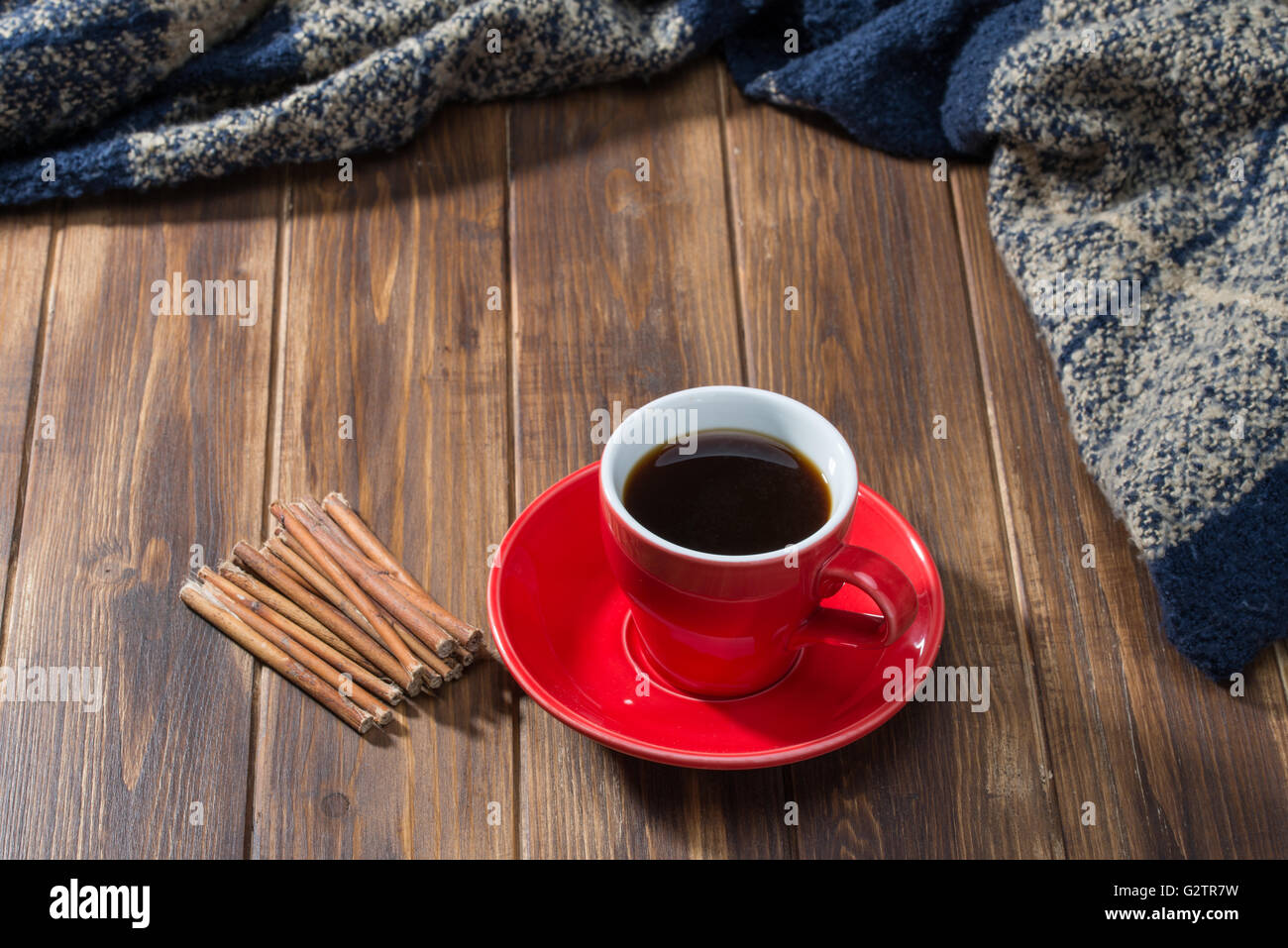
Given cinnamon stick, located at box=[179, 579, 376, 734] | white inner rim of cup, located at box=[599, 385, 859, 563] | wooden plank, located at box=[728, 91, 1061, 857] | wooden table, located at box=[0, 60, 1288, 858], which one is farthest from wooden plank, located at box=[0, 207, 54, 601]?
wooden plank, located at box=[728, 91, 1061, 857]

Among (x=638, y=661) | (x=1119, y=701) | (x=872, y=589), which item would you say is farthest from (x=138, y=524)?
(x=1119, y=701)

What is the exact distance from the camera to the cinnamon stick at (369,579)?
0.75 meters

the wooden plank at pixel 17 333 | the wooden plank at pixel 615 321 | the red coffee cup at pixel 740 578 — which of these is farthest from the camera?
the wooden plank at pixel 17 333

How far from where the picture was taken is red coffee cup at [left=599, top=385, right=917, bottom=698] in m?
0.60

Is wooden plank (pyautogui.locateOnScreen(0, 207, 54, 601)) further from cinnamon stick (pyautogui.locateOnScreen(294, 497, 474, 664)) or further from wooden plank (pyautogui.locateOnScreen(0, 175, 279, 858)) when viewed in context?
cinnamon stick (pyautogui.locateOnScreen(294, 497, 474, 664))

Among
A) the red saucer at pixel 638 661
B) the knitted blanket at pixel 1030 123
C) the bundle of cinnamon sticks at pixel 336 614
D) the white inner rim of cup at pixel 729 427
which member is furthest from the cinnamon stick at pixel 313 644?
the knitted blanket at pixel 1030 123

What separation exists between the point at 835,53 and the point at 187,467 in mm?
697

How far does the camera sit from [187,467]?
866 millimetres

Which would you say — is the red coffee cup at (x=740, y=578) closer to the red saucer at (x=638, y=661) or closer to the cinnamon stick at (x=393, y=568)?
the red saucer at (x=638, y=661)

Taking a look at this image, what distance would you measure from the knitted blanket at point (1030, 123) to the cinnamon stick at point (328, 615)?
43 cm

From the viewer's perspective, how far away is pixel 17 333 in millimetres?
941

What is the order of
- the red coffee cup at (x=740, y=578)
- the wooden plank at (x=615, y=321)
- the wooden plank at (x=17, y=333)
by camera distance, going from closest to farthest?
the red coffee cup at (x=740, y=578) → the wooden plank at (x=615, y=321) → the wooden plank at (x=17, y=333)
